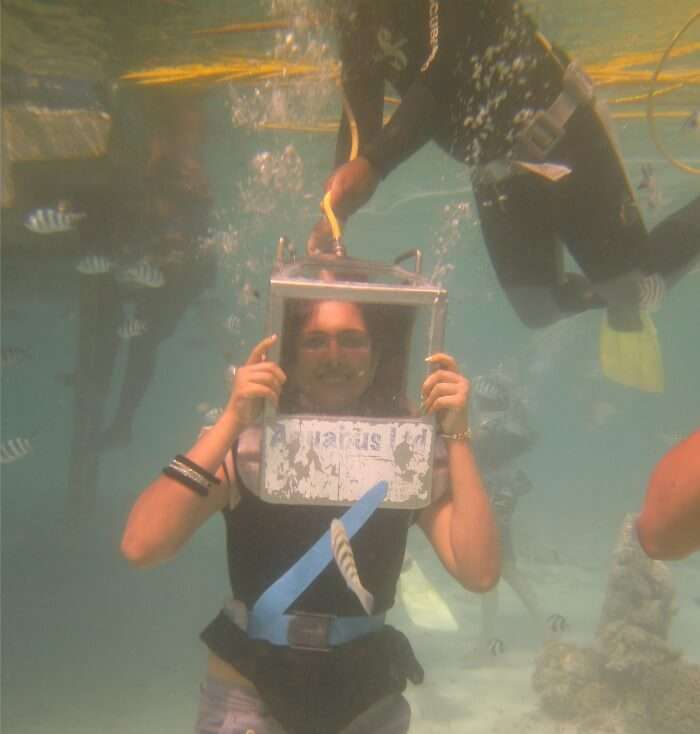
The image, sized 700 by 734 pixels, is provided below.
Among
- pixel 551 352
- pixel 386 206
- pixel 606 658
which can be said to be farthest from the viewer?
pixel 551 352

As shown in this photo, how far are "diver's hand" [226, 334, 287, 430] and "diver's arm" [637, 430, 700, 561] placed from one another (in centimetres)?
151

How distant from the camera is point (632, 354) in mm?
4773

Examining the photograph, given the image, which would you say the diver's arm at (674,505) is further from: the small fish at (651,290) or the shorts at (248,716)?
the small fish at (651,290)

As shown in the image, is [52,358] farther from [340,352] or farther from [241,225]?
[340,352]

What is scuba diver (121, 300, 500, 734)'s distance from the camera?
2883 mm

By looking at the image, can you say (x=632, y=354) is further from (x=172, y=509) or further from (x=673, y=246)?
(x=172, y=509)

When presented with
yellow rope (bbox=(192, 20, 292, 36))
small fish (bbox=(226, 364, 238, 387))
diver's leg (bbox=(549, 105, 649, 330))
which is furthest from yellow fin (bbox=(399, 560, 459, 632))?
yellow rope (bbox=(192, 20, 292, 36))

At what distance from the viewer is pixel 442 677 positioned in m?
11.2

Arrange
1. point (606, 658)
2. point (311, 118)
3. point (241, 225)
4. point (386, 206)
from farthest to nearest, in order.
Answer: point (241, 225) → point (386, 206) → point (311, 118) → point (606, 658)

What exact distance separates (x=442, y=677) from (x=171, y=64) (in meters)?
11.3

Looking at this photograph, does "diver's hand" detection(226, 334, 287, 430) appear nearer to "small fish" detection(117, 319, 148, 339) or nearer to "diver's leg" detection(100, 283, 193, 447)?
"small fish" detection(117, 319, 148, 339)

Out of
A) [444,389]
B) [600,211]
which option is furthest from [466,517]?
[600,211]

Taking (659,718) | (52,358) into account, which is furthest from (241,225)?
(52,358)

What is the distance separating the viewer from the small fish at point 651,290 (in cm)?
459
